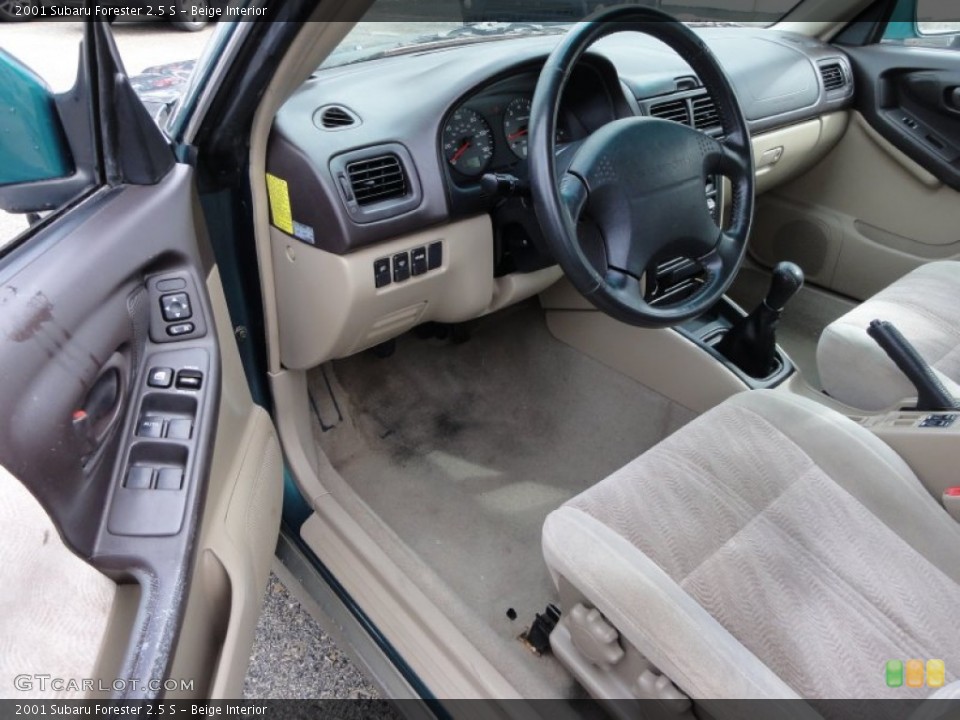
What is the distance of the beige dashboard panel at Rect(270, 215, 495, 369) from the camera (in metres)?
1.40

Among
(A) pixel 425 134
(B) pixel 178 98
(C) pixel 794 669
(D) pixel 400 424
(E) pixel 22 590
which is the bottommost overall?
(D) pixel 400 424

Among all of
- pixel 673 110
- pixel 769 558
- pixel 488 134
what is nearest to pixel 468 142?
pixel 488 134

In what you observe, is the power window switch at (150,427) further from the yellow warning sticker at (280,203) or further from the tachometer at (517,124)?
the tachometer at (517,124)

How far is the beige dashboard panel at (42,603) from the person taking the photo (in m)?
0.78

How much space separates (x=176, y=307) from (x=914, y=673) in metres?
1.14

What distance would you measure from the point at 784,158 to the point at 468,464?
1.33 m

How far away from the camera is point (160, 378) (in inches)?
42.9

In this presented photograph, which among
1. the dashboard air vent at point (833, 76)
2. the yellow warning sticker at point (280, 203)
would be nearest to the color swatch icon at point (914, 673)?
the yellow warning sticker at point (280, 203)

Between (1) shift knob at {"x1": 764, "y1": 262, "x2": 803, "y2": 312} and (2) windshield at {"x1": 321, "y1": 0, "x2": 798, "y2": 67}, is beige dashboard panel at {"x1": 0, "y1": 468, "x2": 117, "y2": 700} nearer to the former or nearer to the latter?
(2) windshield at {"x1": 321, "y1": 0, "x2": 798, "y2": 67}

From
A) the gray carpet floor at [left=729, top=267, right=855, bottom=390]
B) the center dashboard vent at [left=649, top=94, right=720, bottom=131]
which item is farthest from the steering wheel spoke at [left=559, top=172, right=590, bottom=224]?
the gray carpet floor at [left=729, top=267, right=855, bottom=390]

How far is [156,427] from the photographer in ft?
3.46

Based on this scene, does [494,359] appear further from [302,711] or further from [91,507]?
[91,507]

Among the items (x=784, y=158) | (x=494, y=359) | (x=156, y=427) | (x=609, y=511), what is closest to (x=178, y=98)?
(x=156, y=427)

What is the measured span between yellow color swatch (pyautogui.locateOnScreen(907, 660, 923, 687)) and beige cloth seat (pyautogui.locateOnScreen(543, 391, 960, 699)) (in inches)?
0.4
